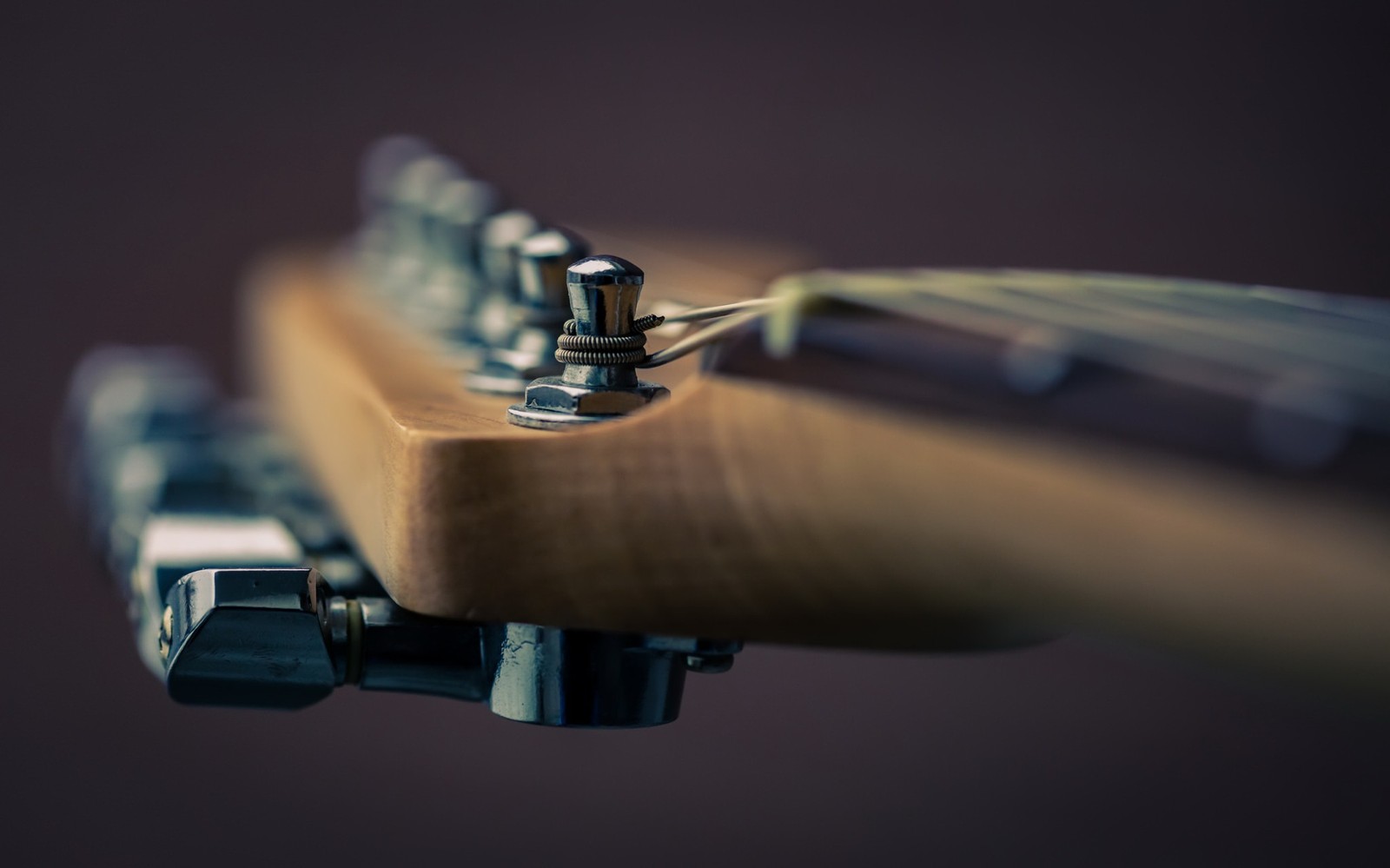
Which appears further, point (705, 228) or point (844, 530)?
point (705, 228)

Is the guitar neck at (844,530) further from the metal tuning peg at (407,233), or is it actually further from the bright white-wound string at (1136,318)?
the metal tuning peg at (407,233)

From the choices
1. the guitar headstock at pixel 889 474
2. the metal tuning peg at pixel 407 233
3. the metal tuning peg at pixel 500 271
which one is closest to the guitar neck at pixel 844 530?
the guitar headstock at pixel 889 474

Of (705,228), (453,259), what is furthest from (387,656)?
(705,228)

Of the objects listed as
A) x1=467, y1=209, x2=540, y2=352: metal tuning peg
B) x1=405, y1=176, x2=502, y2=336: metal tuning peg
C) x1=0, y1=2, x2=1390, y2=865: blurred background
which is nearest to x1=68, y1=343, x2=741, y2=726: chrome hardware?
x1=467, y1=209, x2=540, y2=352: metal tuning peg

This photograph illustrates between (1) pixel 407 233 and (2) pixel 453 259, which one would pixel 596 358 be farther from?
(1) pixel 407 233

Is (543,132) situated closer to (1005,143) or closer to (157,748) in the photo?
(1005,143)

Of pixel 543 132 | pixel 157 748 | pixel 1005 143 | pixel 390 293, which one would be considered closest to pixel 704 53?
pixel 543 132

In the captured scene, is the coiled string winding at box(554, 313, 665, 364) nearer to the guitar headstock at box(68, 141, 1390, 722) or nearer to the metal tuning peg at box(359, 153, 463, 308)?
the guitar headstock at box(68, 141, 1390, 722)
